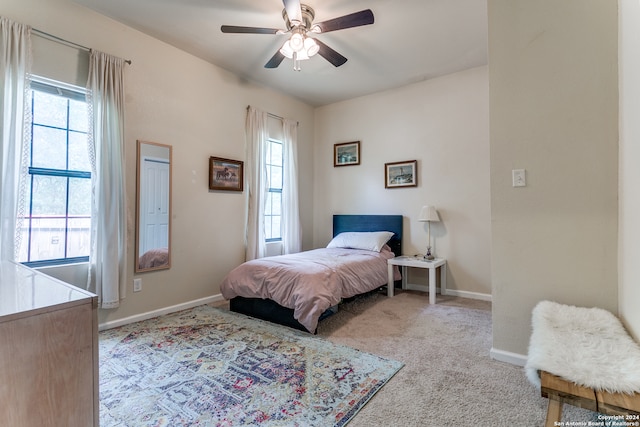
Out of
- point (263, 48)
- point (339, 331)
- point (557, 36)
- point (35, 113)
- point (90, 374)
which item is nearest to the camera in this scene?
point (90, 374)

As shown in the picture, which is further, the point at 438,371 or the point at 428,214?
the point at 428,214

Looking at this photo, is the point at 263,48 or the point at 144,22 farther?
the point at 263,48

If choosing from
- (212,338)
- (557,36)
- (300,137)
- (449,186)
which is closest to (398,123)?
(449,186)

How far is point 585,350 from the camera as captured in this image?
133 cm

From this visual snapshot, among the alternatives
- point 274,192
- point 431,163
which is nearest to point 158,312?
point 274,192

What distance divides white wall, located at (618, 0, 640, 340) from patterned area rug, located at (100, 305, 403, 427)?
1328mm

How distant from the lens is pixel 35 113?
241cm

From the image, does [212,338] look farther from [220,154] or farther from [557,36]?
[557,36]

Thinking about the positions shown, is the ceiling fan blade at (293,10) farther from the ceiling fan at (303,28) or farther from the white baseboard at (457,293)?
the white baseboard at (457,293)

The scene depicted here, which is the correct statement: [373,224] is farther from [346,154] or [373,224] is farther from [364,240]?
[346,154]

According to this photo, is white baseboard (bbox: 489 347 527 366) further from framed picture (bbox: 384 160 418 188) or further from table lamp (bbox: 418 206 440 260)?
framed picture (bbox: 384 160 418 188)

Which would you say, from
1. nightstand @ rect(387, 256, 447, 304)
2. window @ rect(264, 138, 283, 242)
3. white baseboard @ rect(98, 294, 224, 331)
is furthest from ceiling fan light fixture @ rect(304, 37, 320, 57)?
white baseboard @ rect(98, 294, 224, 331)

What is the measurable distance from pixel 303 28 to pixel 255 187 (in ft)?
6.70

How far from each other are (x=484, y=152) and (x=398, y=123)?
4.05 feet
